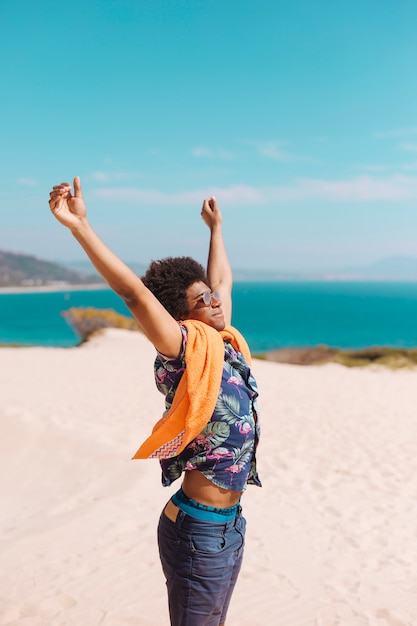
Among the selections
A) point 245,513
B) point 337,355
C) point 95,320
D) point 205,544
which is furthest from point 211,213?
point 95,320

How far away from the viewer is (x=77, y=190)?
6.21 ft

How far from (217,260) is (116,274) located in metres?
1.07

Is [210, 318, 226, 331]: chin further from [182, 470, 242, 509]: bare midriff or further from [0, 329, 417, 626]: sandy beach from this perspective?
[0, 329, 417, 626]: sandy beach

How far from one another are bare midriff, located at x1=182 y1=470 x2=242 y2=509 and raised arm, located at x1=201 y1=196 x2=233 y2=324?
0.74 metres

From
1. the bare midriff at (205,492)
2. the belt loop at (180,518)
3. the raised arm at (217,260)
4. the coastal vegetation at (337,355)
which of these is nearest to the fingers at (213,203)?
the raised arm at (217,260)

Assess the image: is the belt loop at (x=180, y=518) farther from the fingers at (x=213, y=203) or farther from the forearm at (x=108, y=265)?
the fingers at (x=213, y=203)

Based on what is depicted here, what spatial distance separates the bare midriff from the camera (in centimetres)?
201

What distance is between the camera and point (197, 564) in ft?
6.47

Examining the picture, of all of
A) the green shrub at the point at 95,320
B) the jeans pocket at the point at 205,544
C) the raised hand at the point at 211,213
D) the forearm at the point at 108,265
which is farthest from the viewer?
the green shrub at the point at 95,320

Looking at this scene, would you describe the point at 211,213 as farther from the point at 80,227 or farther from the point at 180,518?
the point at 180,518

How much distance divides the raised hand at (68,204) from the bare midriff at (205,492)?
99 cm

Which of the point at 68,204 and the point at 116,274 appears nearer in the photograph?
the point at 116,274

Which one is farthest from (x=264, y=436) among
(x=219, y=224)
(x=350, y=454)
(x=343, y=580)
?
(x=219, y=224)

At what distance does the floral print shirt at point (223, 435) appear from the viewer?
1985 millimetres
